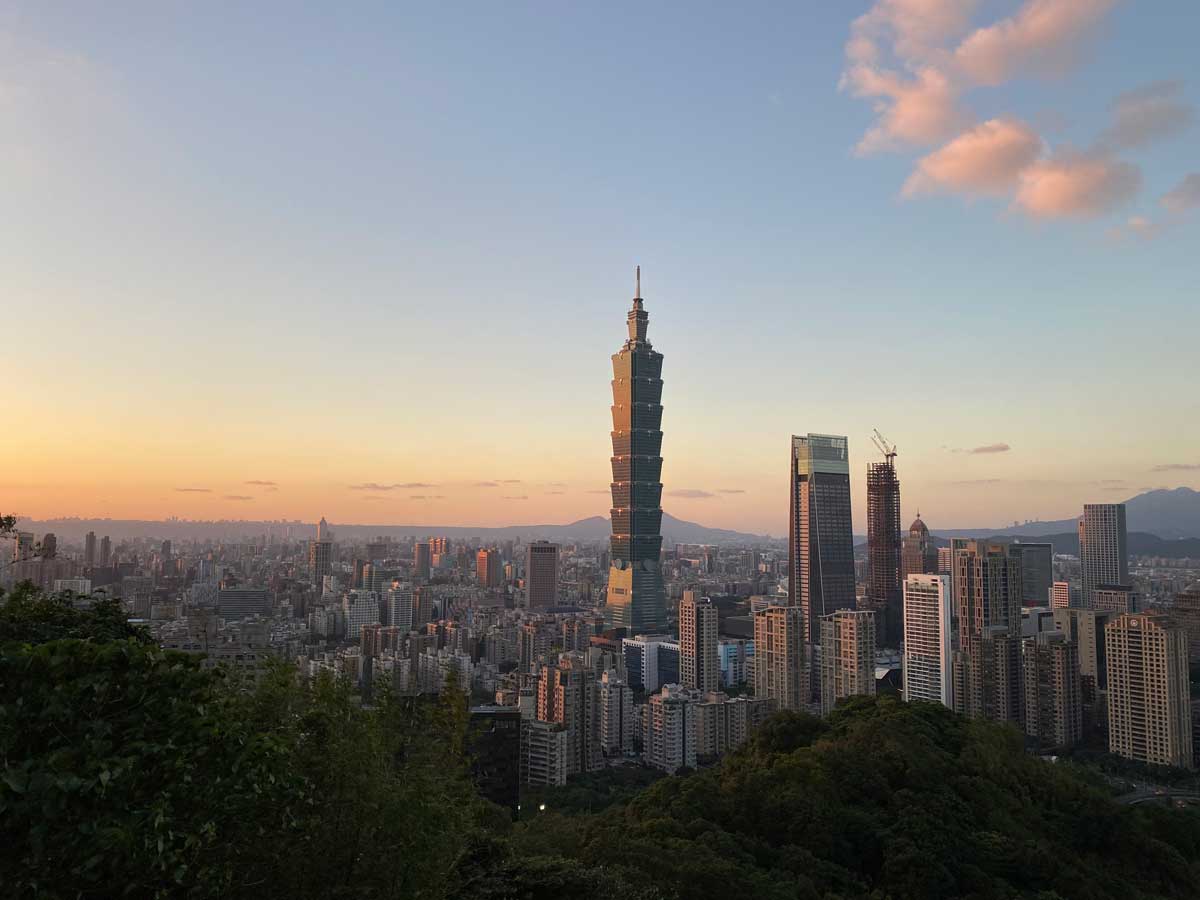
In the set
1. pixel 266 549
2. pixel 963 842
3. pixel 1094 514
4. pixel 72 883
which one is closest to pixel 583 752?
pixel 963 842

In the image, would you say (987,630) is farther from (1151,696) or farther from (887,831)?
(887,831)

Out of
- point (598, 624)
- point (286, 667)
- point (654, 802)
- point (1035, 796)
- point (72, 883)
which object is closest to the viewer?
point (72, 883)

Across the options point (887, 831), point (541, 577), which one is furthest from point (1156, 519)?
point (887, 831)

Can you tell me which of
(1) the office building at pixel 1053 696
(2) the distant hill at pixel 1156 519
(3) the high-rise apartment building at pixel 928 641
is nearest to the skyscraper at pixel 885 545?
(3) the high-rise apartment building at pixel 928 641

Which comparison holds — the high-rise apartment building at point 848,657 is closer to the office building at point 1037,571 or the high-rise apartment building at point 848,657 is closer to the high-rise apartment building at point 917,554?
the high-rise apartment building at point 917,554

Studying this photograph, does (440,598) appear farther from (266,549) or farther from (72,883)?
(72,883)
